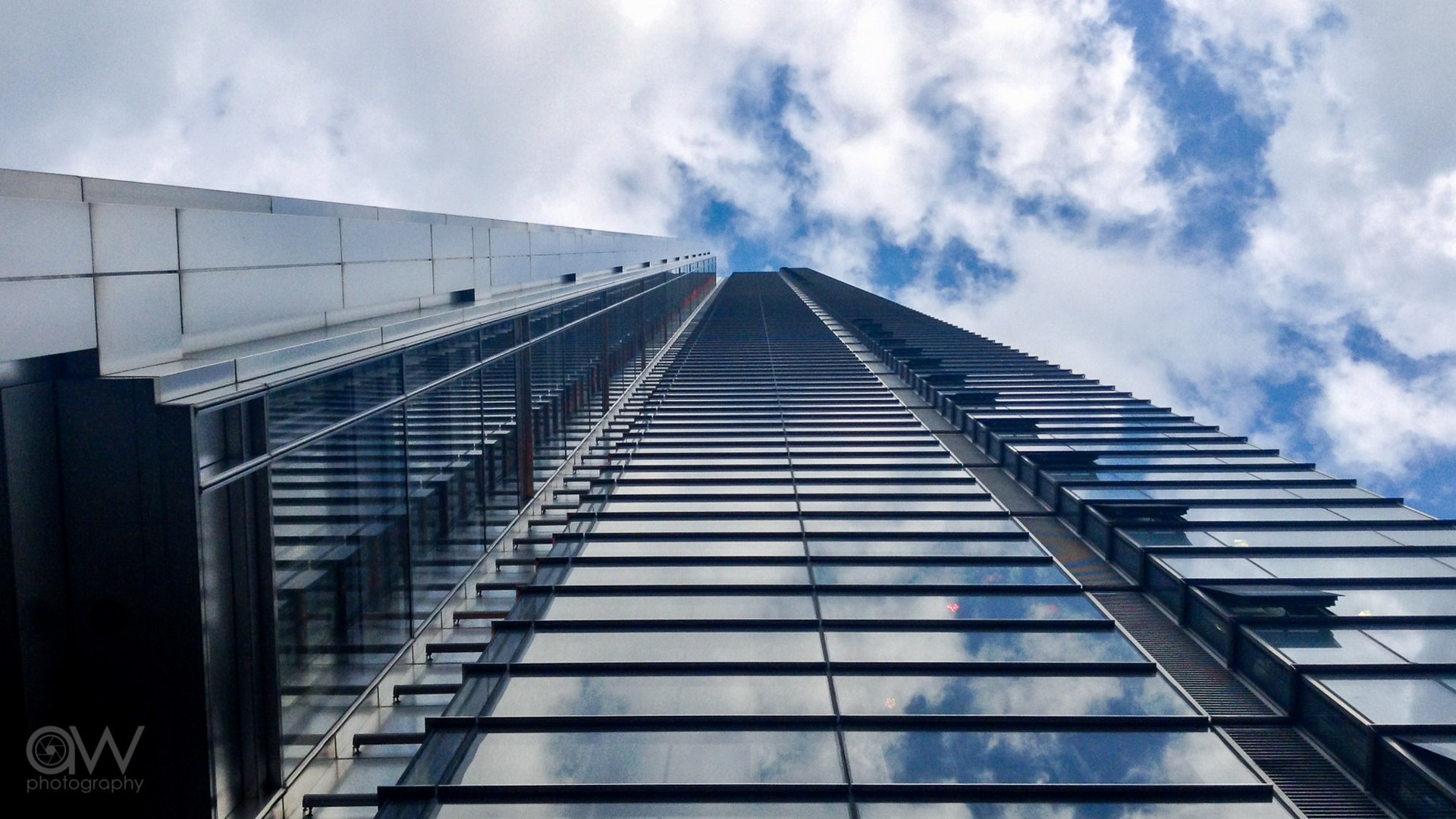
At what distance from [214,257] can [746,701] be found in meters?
6.62

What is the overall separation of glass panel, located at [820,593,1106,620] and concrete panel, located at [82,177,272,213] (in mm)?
8225

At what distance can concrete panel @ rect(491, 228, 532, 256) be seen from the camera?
18.9m

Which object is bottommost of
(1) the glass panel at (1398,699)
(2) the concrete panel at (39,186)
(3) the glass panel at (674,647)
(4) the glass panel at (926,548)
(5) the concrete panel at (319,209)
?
(1) the glass panel at (1398,699)

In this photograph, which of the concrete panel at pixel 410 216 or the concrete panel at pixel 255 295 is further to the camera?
the concrete panel at pixel 410 216

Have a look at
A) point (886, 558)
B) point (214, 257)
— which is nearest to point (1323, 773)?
point (886, 558)

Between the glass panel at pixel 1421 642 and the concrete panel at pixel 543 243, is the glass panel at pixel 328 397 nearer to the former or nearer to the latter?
the concrete panel at pixel 543 243

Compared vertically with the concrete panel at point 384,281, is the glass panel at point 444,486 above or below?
below

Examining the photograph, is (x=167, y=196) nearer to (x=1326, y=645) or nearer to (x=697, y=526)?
(x=697, y=526)

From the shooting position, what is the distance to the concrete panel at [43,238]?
21.0 ft

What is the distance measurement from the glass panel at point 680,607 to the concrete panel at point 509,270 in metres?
8.61

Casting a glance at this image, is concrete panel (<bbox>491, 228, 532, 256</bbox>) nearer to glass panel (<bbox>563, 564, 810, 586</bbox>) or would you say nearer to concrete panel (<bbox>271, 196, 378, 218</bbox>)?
concrete panel (<bbox>271, 196, 378, 218</bbox>)

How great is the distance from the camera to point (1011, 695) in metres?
9.81

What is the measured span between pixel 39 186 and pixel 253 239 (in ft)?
7.73

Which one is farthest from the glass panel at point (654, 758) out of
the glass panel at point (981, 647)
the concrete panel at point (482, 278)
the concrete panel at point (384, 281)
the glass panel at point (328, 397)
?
the concrete panel at point (482, 278)
